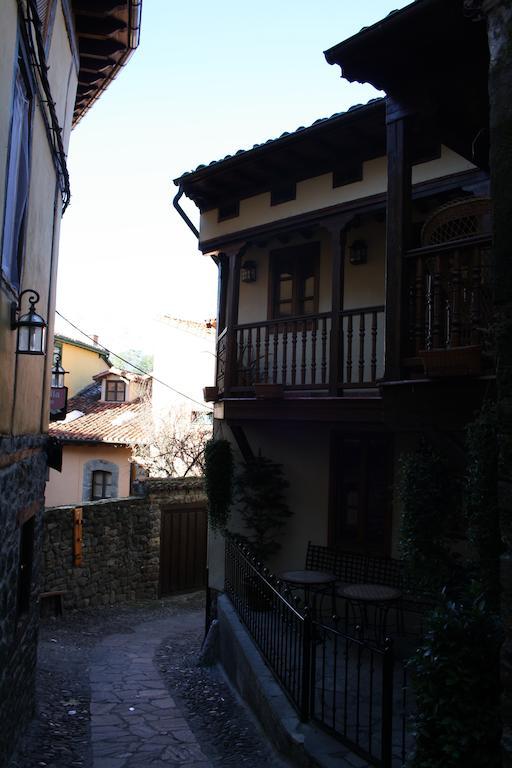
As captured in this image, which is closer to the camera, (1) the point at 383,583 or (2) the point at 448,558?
(2) the point at 448,558

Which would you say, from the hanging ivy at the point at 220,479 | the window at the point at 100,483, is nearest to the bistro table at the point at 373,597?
the hanging ivy at the point at 220,479

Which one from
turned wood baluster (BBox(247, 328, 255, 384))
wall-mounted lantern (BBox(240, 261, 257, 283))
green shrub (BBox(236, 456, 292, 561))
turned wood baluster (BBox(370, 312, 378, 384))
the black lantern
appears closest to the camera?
turned wood baluster (BBox(370, 312, 378, 384))

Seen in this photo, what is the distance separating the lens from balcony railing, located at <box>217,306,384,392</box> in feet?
24.7

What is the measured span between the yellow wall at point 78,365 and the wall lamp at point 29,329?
22.1 m

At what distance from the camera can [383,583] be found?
810 centimetres

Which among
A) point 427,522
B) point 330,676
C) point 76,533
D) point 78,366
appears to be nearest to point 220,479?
point 330,676

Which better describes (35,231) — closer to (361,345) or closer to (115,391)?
(361,345)

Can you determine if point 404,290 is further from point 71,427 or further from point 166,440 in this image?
point 71,427

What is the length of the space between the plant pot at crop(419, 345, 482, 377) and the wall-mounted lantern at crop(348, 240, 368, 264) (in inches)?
185

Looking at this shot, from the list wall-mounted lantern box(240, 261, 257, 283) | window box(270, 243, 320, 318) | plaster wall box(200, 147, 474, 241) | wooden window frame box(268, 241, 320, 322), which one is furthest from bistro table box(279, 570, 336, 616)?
wall-mounted lantern box(240, 261, 257, 283)

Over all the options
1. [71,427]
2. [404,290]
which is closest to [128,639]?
[404,290]

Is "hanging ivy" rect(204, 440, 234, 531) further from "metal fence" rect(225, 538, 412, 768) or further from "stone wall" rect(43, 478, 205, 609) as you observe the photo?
"stone wall" rect(43, 478, 205, 609)

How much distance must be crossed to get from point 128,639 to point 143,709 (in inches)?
154

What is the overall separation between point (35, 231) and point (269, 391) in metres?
3.51
